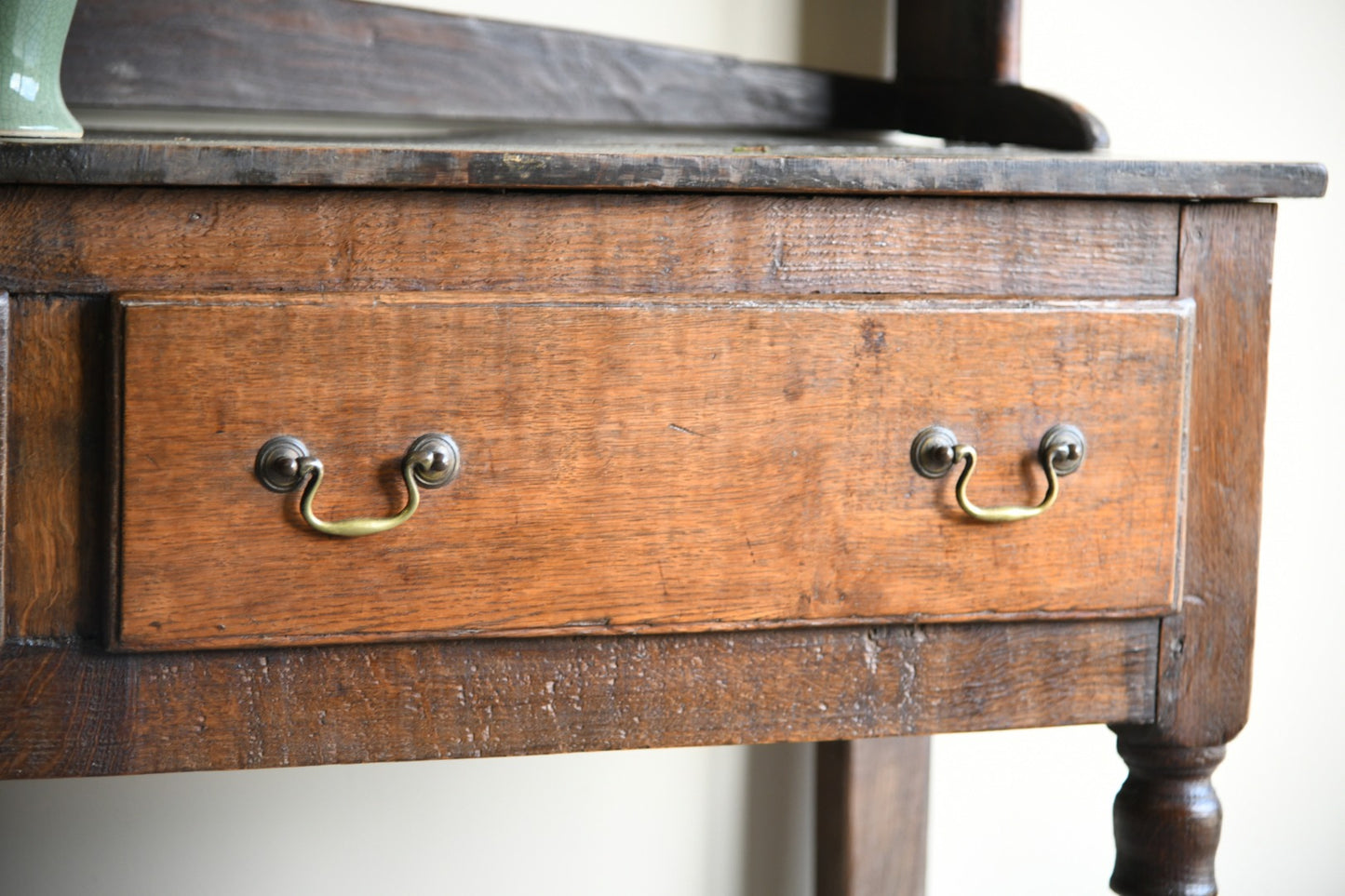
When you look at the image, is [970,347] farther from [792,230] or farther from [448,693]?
[448,693]

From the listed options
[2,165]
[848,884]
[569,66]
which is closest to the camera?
[2,165]

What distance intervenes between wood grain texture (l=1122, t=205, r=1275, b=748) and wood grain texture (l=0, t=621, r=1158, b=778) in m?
0.02

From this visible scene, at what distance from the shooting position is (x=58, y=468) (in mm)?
560

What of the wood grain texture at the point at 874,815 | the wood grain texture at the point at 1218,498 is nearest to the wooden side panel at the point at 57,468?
the wood grain texture at the point at 1218,498

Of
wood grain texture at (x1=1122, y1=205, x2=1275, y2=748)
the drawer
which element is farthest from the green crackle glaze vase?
wood grain texture at (x1=1122, y1=205, x2=1275, y2=748)

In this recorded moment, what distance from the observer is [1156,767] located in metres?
0.70

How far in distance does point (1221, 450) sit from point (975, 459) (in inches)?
5.4

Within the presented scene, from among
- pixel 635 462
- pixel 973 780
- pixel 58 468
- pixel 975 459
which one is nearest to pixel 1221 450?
pixel 975 459

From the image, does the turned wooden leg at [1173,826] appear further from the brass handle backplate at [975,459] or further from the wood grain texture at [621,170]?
the wood grain texture at [621,170]

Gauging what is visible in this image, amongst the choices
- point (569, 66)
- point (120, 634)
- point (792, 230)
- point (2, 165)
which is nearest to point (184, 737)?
point (120, 634)

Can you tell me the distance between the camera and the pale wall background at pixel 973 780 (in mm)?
1083

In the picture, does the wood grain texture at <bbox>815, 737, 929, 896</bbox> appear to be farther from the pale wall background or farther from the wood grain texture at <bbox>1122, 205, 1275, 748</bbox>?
the wood grain texture at <bbox>1122, 205, 1275, 748</bbox>

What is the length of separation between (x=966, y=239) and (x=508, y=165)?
0.70 ft

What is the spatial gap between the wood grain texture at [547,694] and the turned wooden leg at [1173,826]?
0.06 meters
